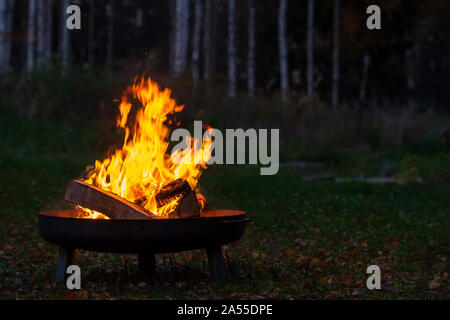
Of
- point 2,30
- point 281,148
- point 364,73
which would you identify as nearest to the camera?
point 281,148

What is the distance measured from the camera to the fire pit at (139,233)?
16.7 ft

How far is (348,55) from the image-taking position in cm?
2820

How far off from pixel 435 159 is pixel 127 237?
384 inches

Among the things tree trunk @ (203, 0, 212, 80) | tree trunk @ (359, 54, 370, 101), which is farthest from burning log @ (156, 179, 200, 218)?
tree trunk @ (359, 54, 370, 101)

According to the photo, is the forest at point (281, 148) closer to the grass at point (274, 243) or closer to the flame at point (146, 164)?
the grass at point (274, 243)

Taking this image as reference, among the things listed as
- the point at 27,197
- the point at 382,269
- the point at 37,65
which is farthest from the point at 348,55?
the point at 382,269

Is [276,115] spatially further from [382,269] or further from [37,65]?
[382,269]

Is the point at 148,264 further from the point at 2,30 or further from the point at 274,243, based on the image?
the point at 2,30

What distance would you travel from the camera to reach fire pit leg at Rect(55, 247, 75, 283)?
18.4ft

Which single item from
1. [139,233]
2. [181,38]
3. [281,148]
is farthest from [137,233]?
[181,38]

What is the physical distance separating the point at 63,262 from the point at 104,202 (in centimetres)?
71

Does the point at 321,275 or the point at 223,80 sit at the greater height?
the point at 223,80

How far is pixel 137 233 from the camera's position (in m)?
5.08
